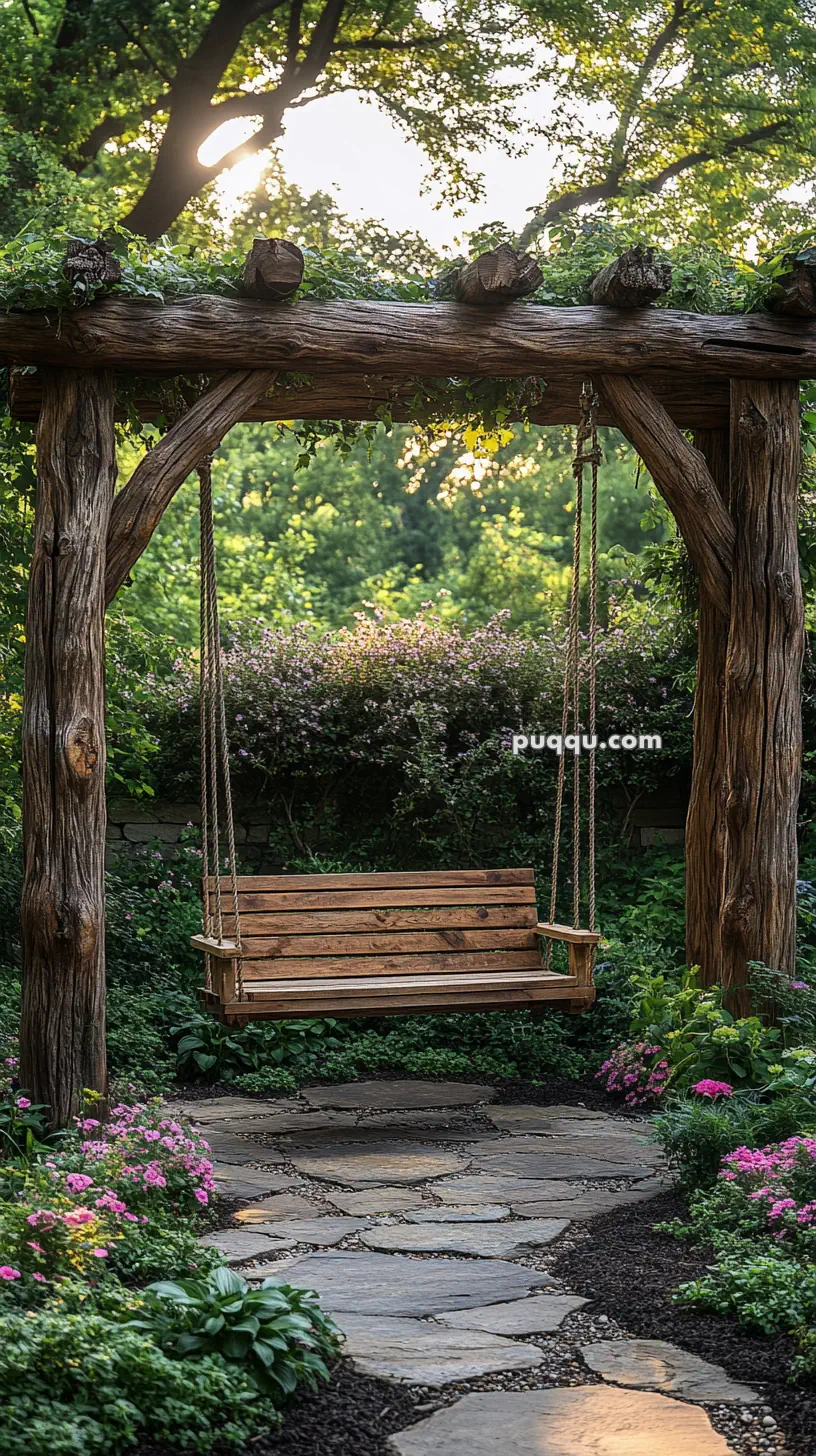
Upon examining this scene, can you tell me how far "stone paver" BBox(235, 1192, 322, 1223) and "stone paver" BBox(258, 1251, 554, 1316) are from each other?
408 mm

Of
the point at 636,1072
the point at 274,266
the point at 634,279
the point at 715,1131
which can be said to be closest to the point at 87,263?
the point at 274,266

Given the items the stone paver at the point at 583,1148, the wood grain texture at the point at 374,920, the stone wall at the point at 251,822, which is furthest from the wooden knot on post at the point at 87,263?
the stone wall at the point at 251,822

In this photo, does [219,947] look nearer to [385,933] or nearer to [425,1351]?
[385,933]

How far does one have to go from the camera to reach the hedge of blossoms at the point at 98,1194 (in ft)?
9.61

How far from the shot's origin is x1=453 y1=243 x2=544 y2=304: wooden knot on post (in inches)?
189

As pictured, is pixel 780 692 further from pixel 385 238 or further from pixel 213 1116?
pixel 385 238

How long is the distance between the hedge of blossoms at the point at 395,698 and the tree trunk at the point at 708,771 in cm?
240

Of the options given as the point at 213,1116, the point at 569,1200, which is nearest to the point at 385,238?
the point at 213,1116

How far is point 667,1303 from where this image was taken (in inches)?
134

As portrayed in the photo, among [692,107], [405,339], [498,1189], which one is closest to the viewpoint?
[498,1189]

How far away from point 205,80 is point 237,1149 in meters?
9.69

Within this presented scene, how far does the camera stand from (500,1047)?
22.2 ft

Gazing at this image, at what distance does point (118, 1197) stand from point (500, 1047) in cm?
333

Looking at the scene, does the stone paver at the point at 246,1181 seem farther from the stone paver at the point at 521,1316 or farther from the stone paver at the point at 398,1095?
the stone paver at the point at 521,1316
